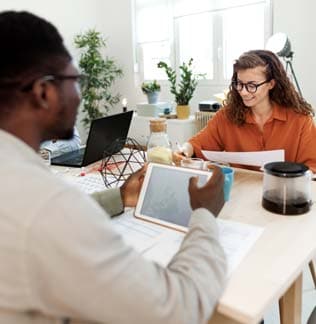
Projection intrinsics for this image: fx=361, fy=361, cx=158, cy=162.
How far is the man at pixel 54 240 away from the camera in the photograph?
0.51m

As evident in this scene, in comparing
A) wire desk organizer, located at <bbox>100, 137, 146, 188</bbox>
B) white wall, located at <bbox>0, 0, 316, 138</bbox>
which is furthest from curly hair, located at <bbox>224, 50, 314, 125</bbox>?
white wall, located at <bbox>0, 0, 316, 138</bbox>

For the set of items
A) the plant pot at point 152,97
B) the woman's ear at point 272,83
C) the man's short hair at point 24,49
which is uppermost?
the man's short hair at point 24,49

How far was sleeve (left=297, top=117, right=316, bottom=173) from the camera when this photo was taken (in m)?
1.60

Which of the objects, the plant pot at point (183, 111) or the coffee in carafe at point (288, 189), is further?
the plant pot at point (183, 111)

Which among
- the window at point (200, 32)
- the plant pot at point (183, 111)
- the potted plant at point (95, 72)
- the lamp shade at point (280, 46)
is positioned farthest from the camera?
the potted plant at point (95, 72)

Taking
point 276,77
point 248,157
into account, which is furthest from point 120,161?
point 276,77

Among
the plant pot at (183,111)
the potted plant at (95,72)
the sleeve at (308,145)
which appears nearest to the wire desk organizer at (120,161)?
the sleeve at (308,145)

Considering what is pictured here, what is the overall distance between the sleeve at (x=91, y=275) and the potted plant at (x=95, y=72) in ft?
12.7

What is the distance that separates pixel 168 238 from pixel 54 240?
0.51 meters

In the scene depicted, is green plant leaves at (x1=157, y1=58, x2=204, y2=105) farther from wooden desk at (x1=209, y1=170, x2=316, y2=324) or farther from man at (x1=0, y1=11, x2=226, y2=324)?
man at (x1=0, y1=11, x2=226, y2=324)

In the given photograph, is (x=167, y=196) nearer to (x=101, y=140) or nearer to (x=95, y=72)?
(x=101, y=140)

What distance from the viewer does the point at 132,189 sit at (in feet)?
3.86

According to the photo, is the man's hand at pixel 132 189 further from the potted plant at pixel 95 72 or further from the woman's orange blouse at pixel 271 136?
the potted plant at pixel 95 72

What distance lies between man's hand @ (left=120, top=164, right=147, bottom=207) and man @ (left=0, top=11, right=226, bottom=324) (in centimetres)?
51
